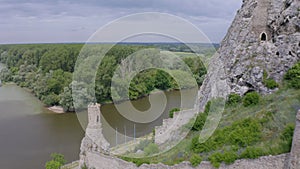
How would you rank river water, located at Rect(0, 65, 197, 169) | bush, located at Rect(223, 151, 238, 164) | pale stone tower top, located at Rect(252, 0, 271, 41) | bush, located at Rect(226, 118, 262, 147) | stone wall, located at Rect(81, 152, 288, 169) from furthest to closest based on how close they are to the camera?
river water, located at Rect(0, 65, 197, 169) → pale stone tower top, located at Rect(252, 0, 271, 41) → bush, located at Rect(226, 118, 262, 147) → bush, located at Rect(223, 151, 238, 164) → stone wall, located at Rect(81, 152, 288, 169)

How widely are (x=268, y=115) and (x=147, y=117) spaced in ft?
50.4

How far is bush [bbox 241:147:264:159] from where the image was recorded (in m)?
8.33

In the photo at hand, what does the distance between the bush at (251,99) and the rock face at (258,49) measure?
0.66 metres

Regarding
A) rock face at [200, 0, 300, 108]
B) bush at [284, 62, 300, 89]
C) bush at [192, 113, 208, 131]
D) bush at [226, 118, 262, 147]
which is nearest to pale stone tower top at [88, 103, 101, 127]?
bush at [192, 113, 208, 131]

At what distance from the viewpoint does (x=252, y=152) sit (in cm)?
841

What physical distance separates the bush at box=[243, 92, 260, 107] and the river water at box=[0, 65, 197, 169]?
8.92 metres

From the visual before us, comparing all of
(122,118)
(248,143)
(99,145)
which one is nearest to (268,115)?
(248,143)

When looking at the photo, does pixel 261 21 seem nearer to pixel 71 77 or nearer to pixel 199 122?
pixel 199 122

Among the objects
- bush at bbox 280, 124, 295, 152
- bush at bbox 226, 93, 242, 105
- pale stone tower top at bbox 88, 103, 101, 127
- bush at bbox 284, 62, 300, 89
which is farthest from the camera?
bush at bbox 226, 93, 242, 105

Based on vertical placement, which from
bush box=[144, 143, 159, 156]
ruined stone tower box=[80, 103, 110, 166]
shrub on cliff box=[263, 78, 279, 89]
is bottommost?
bush box=[144, 143, 159, 156]

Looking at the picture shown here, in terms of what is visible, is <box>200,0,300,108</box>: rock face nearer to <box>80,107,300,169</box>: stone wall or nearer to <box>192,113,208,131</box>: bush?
<box>192,113,208,131</box>: bush

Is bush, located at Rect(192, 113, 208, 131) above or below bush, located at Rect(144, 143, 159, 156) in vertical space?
above

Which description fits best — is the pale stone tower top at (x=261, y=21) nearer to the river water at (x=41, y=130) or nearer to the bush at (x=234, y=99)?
the bush at (x=234, y=99)

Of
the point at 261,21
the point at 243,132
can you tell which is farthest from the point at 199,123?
the point at 261,21
